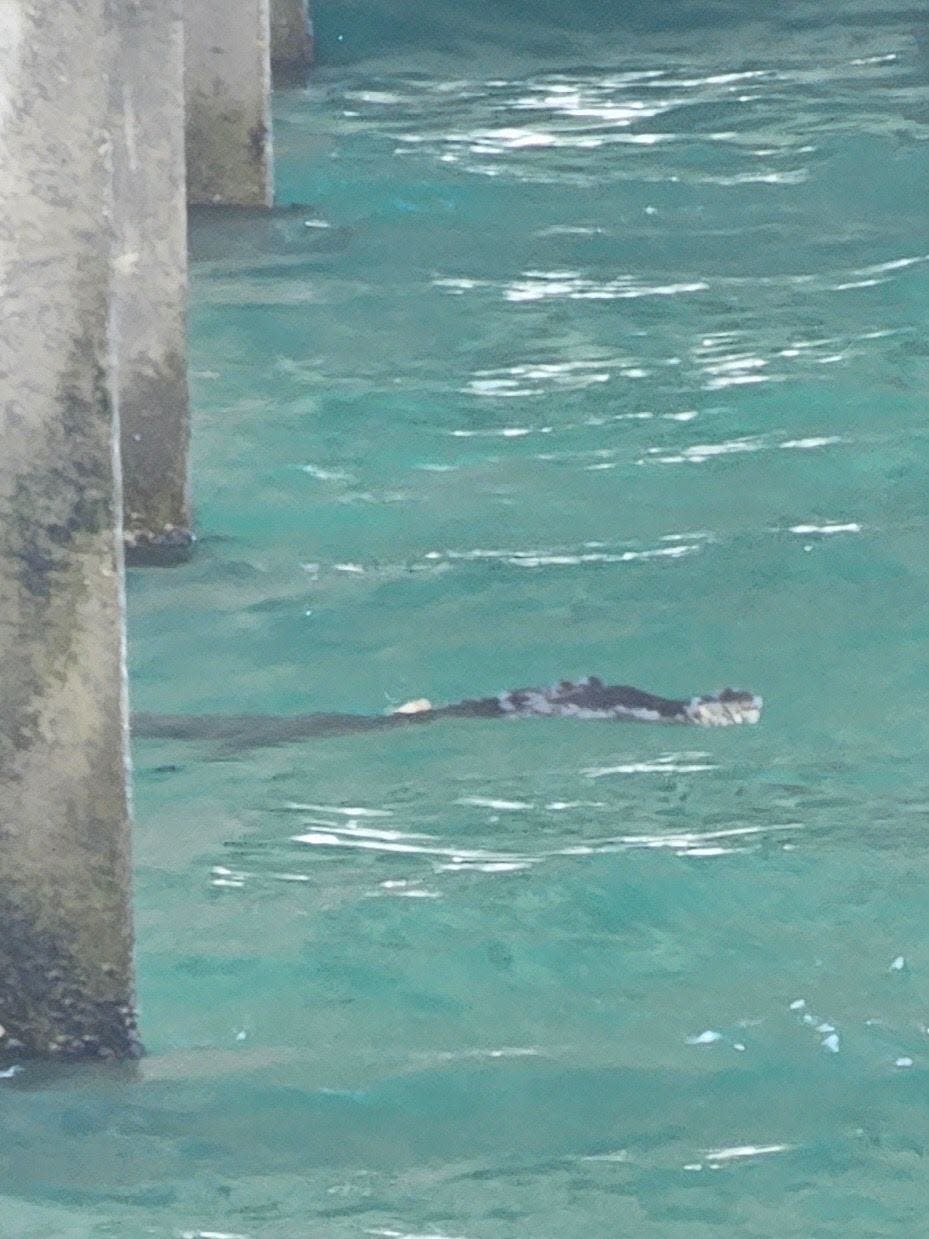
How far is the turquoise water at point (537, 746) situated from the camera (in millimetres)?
4934

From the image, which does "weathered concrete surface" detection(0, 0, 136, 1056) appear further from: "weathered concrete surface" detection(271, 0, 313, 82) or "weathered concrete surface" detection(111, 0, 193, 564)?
"weathered concrete surface" detection(271, 0, 313, 82)

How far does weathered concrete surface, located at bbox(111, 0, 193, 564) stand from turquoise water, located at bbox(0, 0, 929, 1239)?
27cm

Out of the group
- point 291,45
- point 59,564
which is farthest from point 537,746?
point 291,45

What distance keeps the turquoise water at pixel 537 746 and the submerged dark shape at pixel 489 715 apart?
0.08 meters

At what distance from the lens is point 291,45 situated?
17922mm

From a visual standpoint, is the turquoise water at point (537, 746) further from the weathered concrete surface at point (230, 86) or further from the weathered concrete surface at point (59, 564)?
the weathered concrete surface at point (230, 86)

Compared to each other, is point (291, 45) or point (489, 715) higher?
point (291, 45)

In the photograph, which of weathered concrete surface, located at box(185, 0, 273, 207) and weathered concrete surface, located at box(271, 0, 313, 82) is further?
weathered concrete surface, located at box(271, 0, 313, 82)

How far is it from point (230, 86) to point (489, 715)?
22.6 ft

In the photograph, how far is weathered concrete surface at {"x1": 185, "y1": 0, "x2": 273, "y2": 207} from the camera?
44.1 ft

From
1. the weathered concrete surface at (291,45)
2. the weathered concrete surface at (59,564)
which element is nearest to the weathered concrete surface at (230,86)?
the weathered concrete surface at (291,45)

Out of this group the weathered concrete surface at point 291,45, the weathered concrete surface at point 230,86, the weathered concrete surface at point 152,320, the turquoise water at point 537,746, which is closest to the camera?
the turquoise water at point 537,746

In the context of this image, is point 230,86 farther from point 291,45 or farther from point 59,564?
point 59,564

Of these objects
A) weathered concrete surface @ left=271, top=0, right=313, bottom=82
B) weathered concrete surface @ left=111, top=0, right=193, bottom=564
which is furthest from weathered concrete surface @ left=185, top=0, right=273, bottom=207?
weathered concrete surface @ left=111, top=0, right=193, bottom=564
